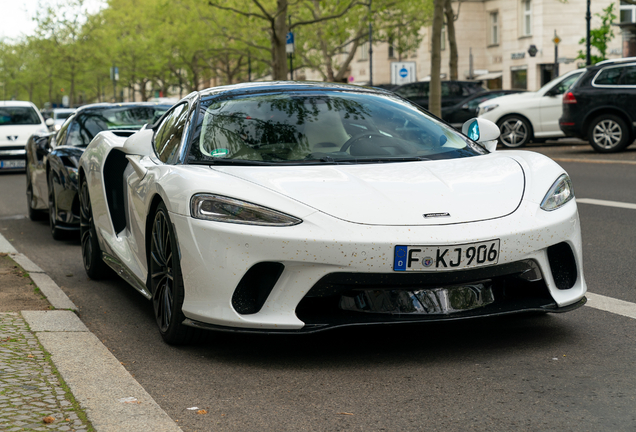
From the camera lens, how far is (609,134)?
1753cm

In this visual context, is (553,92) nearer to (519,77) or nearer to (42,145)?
(42,145)

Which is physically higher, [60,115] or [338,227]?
[60,115]

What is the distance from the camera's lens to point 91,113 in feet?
32.8

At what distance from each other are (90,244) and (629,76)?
532 inches

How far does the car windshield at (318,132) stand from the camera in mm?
4770

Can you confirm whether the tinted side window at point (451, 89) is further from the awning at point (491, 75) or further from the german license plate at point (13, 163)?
the awning at point (491, 75)

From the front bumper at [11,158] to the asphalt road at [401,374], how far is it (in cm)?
1605

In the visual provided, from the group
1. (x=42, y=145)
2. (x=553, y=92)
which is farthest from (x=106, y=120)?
(x=553, y=92)

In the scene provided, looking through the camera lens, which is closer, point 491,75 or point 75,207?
point 75,207

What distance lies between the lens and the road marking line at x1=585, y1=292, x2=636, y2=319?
16.4 ft

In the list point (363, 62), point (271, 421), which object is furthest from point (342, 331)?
point (363, 62)

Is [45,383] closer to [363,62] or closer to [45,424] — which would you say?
[45,424]

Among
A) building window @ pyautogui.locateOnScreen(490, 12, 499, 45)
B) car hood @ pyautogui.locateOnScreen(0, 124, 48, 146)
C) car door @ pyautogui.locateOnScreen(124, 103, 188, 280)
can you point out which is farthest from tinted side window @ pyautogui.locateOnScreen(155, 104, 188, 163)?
building window @ pyautogui.locateOnScreen(490, 12, 499, 45)

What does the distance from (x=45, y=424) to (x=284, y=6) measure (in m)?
23.7
